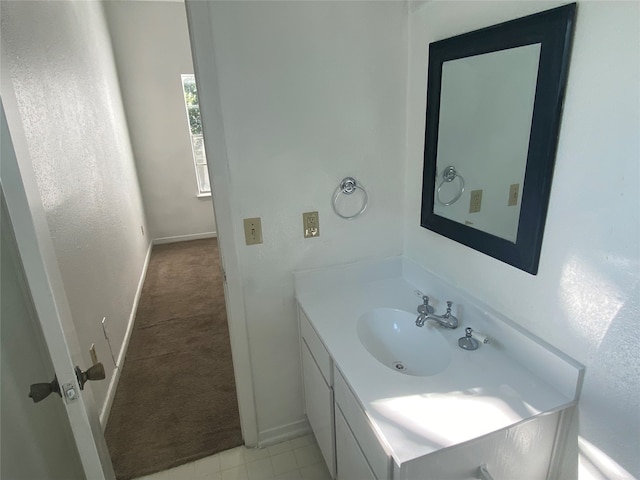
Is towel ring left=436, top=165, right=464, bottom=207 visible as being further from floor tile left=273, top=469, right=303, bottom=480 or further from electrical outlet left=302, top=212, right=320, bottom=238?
floor tile left=273, top=469, right=303, bottom=480

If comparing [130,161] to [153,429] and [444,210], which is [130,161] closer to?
[153,429]

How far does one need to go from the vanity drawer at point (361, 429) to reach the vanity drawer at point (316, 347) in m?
0.07

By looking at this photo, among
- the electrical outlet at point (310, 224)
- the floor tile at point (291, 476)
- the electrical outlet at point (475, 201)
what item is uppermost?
the electrical outlet at point (475, 201)

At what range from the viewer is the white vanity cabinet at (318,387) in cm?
149

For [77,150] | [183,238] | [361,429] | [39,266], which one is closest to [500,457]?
[361,429]

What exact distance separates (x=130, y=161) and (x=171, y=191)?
753 mm

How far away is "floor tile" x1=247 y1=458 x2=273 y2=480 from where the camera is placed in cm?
181

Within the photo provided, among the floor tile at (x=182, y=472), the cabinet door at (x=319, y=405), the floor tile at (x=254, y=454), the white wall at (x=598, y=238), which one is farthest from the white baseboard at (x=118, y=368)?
the white wall at (x=598, y=238)

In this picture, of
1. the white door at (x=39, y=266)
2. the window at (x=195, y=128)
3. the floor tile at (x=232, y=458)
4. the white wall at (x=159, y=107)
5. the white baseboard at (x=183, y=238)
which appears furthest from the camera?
the white baseboard at (x=183, y=238)

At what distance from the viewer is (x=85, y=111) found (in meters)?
2.66

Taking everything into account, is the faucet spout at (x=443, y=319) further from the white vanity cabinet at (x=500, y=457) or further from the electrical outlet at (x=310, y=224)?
the electrical outlet at (x=310, y=224)

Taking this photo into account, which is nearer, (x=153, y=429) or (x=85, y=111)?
(x=153, y=429)

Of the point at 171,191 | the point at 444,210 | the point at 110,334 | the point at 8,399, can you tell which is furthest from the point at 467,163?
the point at 171,191

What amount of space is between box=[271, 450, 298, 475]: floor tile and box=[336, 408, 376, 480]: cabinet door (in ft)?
1.36
